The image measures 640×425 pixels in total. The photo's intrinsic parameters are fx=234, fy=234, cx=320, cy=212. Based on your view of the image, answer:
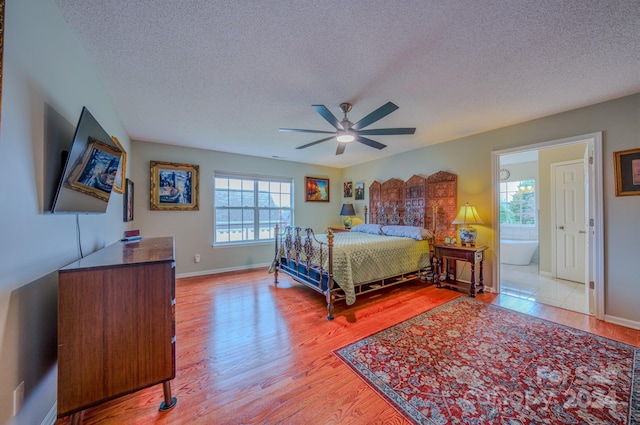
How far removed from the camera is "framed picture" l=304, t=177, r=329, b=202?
5.84m

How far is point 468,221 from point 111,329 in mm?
4019

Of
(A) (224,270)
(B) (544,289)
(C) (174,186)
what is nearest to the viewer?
(B) (544,289)

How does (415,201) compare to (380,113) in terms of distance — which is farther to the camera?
(415,201)

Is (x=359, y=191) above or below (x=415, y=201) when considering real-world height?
above

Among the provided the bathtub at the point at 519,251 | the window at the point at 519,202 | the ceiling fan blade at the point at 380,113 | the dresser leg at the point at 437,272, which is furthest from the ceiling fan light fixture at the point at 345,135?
the window at the point at 519,202

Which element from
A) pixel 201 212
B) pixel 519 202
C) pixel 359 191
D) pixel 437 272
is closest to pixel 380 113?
pixel 437 272

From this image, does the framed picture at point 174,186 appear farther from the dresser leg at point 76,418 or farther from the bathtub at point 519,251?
the bathtub at point 519,251

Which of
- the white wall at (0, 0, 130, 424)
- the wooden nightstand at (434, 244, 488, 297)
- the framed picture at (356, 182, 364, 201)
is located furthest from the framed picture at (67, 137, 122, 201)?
the framed picture at (356, 182, 364, 201)

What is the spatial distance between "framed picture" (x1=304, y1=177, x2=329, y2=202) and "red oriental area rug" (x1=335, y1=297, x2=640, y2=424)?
388cm

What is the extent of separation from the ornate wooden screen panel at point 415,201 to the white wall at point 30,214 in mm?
4553

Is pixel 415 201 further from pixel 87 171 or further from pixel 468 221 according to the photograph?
pixel 87 171

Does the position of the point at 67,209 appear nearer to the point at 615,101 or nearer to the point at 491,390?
the point at 491,390

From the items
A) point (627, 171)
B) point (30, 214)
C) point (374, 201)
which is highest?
point (627, 171)

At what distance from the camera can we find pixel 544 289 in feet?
12.0
